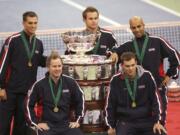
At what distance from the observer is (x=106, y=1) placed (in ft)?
55.3

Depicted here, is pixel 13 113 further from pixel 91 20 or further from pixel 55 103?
pixel 91 20

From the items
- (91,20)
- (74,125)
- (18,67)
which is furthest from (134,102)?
(18,67)

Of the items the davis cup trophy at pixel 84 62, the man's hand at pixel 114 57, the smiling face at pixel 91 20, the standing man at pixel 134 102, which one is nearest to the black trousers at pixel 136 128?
the standing man at pixel 134 102

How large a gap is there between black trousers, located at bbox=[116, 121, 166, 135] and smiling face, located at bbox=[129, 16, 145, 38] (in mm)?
1199

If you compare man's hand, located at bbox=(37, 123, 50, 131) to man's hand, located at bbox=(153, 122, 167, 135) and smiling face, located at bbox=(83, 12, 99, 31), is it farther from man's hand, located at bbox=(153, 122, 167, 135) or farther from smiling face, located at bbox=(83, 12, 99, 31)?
smiling face, located at bbox=(83, 12, 99, 31)

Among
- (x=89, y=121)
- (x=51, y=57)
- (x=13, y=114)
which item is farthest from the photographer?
(x=13, y=114)

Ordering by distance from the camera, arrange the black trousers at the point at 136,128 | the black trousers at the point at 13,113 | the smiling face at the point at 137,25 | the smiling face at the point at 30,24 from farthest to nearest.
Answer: the black trousers at the point at 13,113
the smiling face at the point at 30,24
the smiling face at the point at 137,25
the black trousers at the point at 136,128

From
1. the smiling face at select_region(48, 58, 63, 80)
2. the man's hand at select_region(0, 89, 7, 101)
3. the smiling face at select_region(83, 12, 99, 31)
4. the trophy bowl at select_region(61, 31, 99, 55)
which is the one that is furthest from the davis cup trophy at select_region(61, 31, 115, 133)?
the man's hand at select_region(0, 89, 7, 101)

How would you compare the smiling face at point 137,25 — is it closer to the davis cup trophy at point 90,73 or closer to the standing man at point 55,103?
the davis cup trophy at point 90,73

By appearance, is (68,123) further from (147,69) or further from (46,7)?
(46,7)

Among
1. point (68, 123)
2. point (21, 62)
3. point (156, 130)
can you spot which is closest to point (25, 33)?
point (21, 62)

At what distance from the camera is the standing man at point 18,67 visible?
7258 millimetres

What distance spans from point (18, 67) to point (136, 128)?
5.88 ft

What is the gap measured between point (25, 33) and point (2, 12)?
889 centimetres
